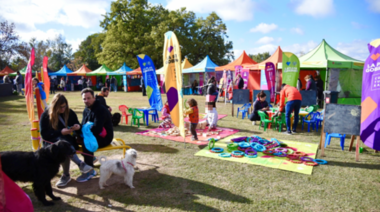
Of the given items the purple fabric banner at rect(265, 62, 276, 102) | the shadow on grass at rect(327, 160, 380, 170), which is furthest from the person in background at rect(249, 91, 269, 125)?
the purple fabric banner at rect(265, 62, 276, 102)

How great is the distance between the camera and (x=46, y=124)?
3719mm

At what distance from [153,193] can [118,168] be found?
0.66m

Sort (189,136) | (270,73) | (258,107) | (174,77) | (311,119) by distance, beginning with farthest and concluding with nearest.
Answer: (270,73) → (258,107) → (311,119) → (189,136) → (174,77)

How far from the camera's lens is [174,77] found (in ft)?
18.3

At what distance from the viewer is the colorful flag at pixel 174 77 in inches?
215

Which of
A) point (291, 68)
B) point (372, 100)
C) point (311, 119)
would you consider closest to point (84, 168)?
point (372, 100)

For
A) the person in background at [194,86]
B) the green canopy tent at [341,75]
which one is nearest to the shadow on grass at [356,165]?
the green canopy tent at [341,75]

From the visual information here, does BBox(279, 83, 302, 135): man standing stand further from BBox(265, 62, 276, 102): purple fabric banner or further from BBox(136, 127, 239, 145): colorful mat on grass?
BBox(265, 62, 276, 102): purple fabric banner

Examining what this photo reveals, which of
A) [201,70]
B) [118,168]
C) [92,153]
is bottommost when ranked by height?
[118,168]

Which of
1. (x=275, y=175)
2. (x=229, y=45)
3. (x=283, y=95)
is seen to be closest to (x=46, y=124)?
(x=275, y=175)

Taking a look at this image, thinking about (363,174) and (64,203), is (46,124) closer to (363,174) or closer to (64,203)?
(64,203)

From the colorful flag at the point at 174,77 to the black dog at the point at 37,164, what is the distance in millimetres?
2855

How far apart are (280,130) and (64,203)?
633cm

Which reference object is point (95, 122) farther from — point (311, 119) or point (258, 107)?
point (311, 119)
